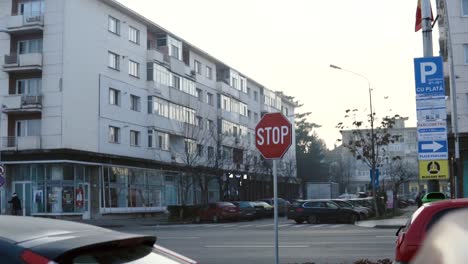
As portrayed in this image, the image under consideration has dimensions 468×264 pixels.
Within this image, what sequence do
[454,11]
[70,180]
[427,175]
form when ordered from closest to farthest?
[427,175] → [454,11] → [70,180]

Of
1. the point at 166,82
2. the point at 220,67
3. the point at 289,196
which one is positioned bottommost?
the point at 289,196

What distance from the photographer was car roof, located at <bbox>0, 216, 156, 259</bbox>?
9.82 feet

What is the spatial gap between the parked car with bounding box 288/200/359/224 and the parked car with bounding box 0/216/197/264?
29.4 metres

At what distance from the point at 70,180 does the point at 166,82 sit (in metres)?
14.5

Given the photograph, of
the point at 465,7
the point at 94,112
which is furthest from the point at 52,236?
the point at 94,112

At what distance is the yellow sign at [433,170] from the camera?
10922 mm

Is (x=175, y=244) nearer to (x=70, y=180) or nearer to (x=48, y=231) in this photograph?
(x=48, y=231)

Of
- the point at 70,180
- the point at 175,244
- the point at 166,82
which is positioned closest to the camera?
the point at 175,244

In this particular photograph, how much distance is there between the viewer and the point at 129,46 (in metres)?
45.5

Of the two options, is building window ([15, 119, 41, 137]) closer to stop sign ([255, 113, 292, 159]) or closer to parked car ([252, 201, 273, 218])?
parked car ([252, 201, 273, 218])

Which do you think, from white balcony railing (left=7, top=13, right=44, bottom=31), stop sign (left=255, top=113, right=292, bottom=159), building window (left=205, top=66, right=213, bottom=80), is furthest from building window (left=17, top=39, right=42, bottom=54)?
stop sign (left=255, top=113, right=292, bottom=159)

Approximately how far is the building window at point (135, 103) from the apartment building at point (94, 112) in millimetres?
80

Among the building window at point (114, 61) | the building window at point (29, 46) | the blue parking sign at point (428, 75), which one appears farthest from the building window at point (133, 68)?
the blue parking sign at point (428, 75)

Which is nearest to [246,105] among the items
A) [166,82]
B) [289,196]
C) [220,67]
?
[220,67]
